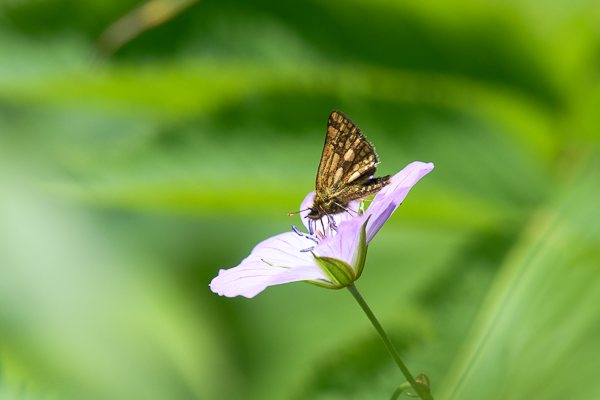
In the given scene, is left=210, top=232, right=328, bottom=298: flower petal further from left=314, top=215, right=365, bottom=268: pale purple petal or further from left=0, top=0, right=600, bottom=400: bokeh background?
left=0, top=0, right=600, bottom=400: bokeh background

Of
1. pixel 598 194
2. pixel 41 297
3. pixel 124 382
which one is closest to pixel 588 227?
pixel 598 194

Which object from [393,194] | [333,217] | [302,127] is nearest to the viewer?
[393,194]

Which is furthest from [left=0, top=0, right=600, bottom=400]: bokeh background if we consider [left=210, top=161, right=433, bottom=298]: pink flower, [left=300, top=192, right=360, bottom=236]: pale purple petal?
[left=210, top=161, right=433, bottom=298]: pink flower

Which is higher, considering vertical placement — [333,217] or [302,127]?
[302,127]

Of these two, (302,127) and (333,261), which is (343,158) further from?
(302,127)

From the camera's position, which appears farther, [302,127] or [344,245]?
[302,127]

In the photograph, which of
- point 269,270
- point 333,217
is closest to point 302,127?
point 333,217

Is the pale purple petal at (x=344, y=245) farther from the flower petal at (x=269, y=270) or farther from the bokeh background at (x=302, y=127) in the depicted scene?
the bokeh background at (x=302, y=127)
